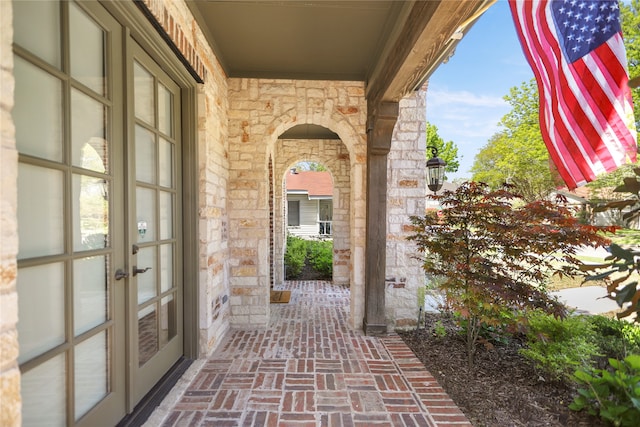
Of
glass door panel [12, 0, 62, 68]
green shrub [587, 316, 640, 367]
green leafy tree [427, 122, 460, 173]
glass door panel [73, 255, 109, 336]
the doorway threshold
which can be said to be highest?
green leafy tree [427, 122, 460, 173]

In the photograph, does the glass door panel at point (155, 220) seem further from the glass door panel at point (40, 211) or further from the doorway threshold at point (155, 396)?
the glass door panel at point (40, 211)

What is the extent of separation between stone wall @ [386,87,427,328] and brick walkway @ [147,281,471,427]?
1.53 ft

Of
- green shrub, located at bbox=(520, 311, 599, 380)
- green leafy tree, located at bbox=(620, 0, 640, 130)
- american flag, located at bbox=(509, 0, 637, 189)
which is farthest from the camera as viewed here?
green leafy tree, located at bbox=(620, 0, 640, 130)

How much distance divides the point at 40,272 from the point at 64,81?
0.90 meters

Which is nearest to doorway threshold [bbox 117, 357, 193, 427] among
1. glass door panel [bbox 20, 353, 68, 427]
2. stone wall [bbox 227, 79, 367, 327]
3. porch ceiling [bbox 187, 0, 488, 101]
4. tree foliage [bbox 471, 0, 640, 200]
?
glass door panel [bbox 20, 353, 68, 427]

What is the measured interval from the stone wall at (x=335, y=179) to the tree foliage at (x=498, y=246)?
317 centimetres

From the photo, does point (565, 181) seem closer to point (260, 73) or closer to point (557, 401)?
point (557, 401)

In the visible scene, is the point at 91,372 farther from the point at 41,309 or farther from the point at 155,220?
the point at 155,220

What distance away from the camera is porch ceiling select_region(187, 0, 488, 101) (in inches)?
81.7

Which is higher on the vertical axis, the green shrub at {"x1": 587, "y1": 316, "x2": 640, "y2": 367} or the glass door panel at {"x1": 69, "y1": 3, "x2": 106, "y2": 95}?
the glass door panel at {"x1": 69, "y1": 3, "x2": 106, "y2": 95}

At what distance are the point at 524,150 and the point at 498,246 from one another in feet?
39.2

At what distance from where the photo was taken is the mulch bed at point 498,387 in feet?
6.59

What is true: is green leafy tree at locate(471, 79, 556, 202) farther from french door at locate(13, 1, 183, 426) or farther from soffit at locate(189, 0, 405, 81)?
french door at locate(13, 1, 183, 426)

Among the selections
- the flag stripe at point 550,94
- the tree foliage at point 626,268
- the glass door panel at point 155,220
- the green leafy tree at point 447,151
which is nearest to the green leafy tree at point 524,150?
the green leafy tree at point 447,151
